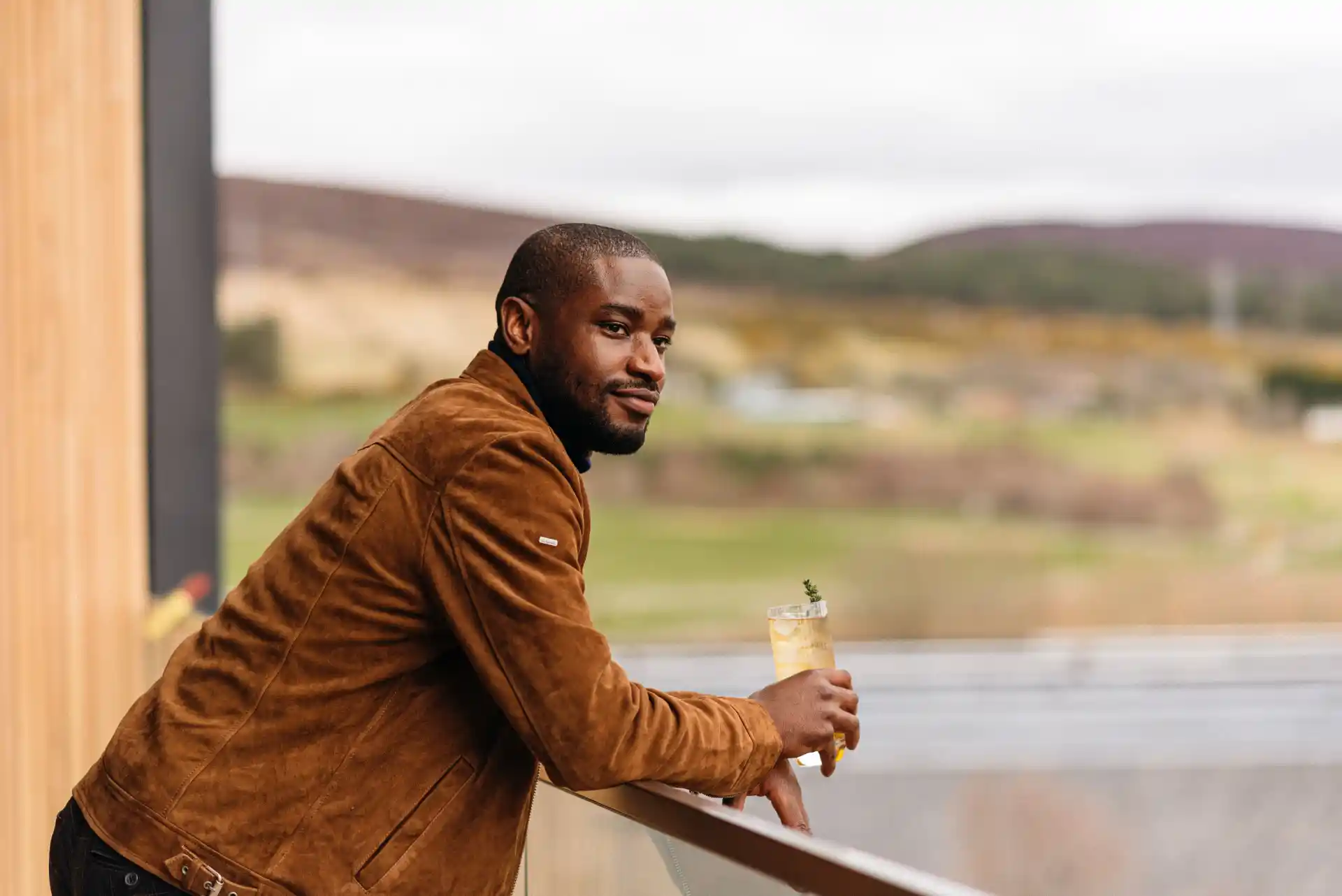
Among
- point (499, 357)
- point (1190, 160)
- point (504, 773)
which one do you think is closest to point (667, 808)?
point (504, 773)

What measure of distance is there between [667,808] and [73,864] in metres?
0.50

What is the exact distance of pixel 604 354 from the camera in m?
1.32

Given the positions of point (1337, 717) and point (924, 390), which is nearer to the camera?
point (1337, 717)

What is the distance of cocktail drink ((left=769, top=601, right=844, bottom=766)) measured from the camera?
1.43 metres

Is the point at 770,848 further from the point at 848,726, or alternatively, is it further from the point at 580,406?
the point at 580,406

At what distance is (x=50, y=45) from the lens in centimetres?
297

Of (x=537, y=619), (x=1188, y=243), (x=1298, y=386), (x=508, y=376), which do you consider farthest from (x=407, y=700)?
(x=1188, y=243)

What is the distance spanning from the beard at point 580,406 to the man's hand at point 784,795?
0.31m

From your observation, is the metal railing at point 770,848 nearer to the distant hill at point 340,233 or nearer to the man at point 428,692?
the man at point 428,692

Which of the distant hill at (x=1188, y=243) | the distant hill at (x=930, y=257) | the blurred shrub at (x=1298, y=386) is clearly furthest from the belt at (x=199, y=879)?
the blurred shrub at (x=1298, y=386)

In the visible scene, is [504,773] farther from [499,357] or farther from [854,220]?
[854,220]

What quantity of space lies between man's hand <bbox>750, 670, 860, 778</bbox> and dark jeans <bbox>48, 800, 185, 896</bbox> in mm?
500

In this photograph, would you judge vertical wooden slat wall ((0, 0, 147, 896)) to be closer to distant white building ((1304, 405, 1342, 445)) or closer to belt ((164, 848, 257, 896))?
belt ((164, 848, 257, 896))

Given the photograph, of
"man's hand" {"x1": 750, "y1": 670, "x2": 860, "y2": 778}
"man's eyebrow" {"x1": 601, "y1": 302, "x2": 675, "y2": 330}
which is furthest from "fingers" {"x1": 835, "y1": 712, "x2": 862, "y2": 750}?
"man's eyebrow" {"x1": 601, "y1": 302, "x2": 675, "y2": 330}
